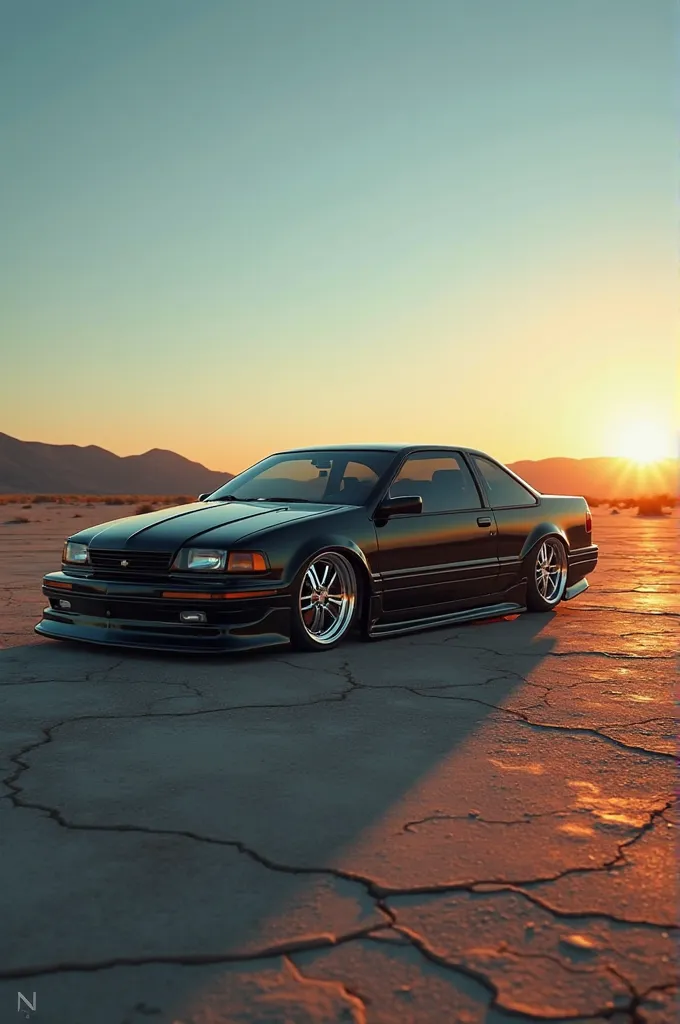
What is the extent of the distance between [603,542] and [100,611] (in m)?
13.0

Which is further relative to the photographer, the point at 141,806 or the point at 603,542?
the point at 603,542

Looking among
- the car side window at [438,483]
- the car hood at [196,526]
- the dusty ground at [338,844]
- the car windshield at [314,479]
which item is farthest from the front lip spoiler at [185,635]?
the car side window at [438,483]

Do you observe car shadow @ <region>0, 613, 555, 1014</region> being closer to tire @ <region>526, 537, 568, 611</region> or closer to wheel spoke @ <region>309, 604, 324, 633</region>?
wheel spoke @ <region>309, 604, 324, 633</region>

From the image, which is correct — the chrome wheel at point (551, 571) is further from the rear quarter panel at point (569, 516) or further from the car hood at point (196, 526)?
the car hood at point (196, 526)

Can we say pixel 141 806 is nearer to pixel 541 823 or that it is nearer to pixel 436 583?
pixel 541 823

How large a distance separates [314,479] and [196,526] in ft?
4.61

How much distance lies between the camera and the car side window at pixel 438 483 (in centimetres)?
770

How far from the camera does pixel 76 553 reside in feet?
22.6

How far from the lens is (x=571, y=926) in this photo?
2566 mm

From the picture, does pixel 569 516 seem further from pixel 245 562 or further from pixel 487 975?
pixel 487 975

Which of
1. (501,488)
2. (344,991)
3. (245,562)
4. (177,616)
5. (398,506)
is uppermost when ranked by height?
(501,488)

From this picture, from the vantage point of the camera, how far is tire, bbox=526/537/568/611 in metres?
8.55

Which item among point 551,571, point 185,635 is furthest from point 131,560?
point 551,571

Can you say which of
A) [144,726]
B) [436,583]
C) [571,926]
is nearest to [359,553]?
[436,583]
